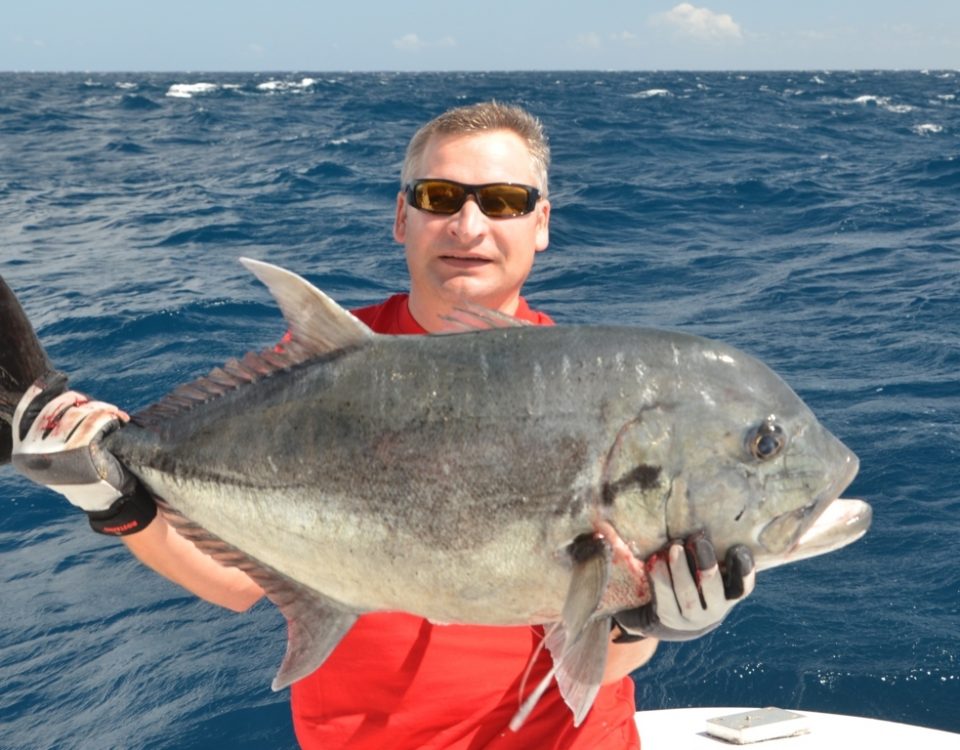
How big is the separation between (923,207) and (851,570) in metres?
15.3

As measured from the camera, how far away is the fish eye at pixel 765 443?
2.31 metres

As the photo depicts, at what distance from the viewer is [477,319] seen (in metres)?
2.53

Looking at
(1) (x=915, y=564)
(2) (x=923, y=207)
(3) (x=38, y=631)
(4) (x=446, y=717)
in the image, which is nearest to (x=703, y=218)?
(2) (x=923, y=207)

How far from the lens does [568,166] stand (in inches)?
1066

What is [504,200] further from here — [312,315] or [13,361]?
[13,361]

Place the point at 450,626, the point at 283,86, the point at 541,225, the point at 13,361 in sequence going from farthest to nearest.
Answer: the point at 283,86, the point at 541,225, the point at 450,626, the point at 13,361

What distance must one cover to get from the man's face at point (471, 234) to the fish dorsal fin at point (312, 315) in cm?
89

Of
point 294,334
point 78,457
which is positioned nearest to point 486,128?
point 294,334

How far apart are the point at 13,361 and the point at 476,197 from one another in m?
1.40

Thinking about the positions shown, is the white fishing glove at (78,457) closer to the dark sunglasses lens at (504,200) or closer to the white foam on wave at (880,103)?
the dark sunglasses lens at (504,200)

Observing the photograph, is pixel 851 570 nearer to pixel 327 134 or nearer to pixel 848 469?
pixel 848 469

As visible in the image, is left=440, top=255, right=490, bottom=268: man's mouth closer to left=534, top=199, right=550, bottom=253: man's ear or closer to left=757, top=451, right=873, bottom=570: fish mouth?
left=534, top=199, right=550, bottom=253: man's ear

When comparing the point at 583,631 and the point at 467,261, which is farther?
the point at 467,261

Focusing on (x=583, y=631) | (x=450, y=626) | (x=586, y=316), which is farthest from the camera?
(x=586, y=316)
